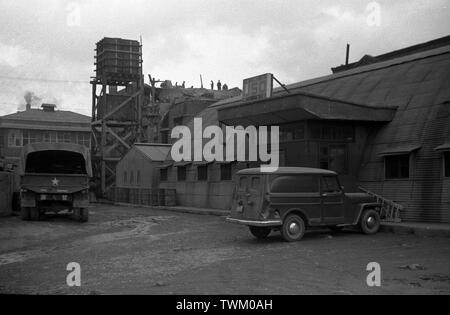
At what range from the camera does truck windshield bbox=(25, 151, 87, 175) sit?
75.1 feet

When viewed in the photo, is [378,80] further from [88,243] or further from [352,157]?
[88,243]

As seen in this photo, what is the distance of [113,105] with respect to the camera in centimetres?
4822

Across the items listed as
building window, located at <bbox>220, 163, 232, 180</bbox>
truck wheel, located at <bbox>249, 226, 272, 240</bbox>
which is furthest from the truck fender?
→ building window, located at <bbox>220, 163, 232, 180</bbox>

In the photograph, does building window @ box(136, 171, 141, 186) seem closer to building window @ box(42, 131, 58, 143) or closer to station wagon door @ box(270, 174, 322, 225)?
station wagon door @ box(270, 174, 322, 225)

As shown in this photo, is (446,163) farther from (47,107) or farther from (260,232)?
(47,107)

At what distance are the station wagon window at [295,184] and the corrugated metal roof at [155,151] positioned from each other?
936 inches

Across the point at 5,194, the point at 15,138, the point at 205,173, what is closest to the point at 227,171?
the point at 205,173

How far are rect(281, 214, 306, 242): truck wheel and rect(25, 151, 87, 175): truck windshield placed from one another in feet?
39.7

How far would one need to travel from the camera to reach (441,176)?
18.0 meters

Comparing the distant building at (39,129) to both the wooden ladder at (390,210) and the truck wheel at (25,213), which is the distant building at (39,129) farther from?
the wooden ladder at (390,210)

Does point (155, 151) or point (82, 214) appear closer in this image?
point (82, 214)

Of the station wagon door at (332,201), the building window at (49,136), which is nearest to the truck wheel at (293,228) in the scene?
the station wagon door at (332,201)

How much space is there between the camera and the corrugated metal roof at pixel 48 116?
205 ft

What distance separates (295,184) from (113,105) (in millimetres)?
36166
